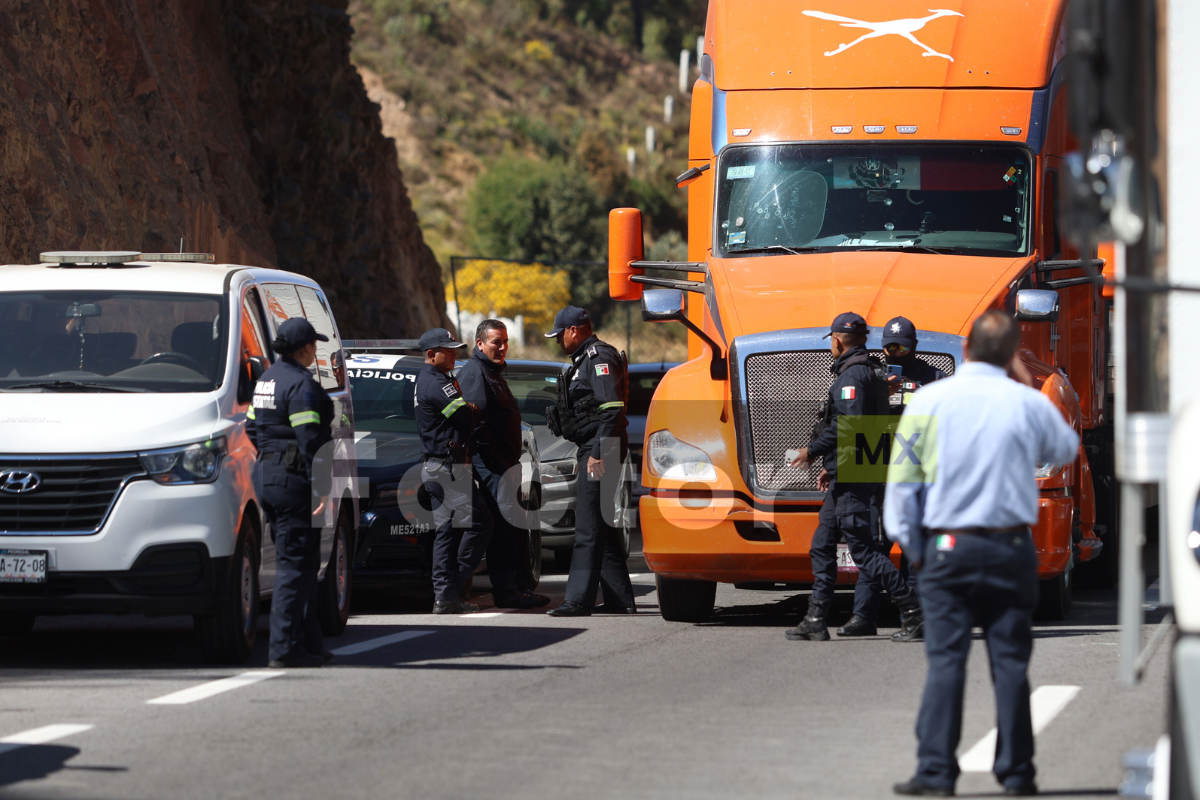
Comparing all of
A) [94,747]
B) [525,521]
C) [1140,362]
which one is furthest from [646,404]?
[1140,362]

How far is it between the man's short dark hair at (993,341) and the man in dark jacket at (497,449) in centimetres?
643

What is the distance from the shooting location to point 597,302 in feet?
217

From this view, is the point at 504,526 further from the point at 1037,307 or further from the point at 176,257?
the point at 1037,307

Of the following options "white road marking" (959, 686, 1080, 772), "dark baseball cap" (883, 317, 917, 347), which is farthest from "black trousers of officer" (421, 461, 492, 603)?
"white road marking" (959, 686, 1080, 772)

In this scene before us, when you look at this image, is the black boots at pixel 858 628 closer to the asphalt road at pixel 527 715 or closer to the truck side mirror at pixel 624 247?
the asphalt road at pixel 527 715

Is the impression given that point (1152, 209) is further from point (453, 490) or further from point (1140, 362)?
point (453, 490)

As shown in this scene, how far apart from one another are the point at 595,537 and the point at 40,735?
5.34 m

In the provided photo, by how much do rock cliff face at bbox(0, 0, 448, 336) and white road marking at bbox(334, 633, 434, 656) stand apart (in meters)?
9.21

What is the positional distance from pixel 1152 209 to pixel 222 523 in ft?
18.3

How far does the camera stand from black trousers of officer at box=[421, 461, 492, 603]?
12570 mm

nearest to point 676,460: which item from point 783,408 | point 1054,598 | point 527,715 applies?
point 783,408

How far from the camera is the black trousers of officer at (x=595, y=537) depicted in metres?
12.4

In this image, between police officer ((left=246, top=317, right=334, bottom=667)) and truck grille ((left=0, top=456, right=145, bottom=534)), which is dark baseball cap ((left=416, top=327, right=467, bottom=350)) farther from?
truck grille ((left=0, top=456, right=145, bottom=534))

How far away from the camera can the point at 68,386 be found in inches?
393
